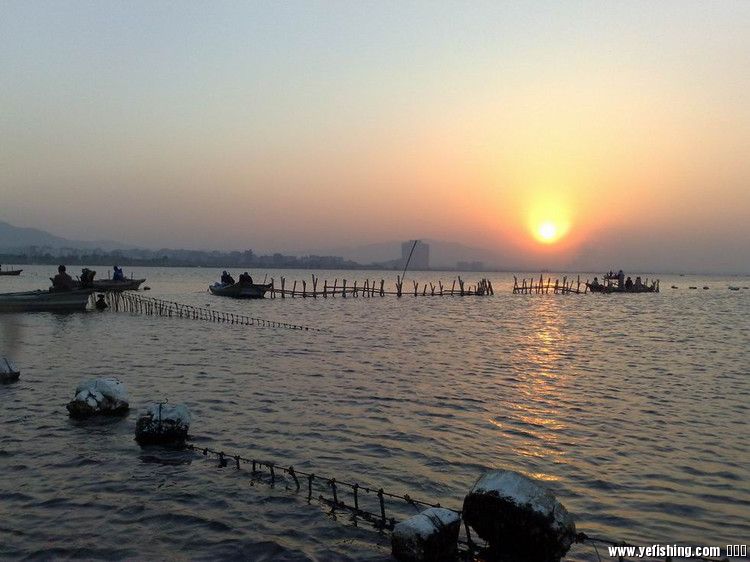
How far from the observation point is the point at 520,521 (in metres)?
6.96

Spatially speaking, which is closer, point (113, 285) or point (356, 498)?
point (356, 498)

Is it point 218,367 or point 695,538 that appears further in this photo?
point 218,367

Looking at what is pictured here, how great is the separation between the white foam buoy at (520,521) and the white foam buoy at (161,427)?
21.0ft

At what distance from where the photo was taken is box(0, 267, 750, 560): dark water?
7805mm

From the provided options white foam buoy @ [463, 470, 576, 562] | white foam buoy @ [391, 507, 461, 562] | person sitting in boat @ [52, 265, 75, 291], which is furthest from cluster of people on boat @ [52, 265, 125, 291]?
white foam buoy @ [463, 470, 576, 562]

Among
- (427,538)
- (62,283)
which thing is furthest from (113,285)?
(427,538)

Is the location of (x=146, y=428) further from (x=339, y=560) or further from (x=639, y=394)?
(x=639, y=394)

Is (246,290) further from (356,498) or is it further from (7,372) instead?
(356,498)

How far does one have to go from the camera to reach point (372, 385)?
693 inches

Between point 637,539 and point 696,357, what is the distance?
2017 centimetres

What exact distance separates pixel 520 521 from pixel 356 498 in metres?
2.40

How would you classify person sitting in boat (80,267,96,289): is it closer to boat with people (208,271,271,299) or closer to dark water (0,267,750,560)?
dark water (0,267,750,560)

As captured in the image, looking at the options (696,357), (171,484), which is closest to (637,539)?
(171,484)

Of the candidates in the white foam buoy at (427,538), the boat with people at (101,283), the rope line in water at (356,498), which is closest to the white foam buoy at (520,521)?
the rope line in water at (356,498)
